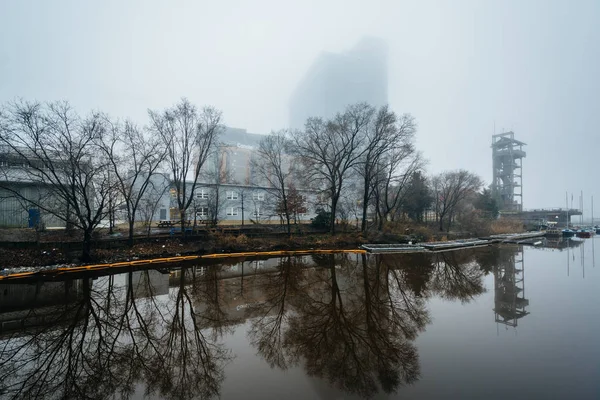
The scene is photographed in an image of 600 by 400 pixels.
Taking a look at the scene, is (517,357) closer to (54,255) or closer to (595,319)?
(595,319)

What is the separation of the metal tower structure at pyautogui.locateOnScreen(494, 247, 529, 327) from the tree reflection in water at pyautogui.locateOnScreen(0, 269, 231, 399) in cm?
750

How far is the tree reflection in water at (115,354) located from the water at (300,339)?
3 centimetres

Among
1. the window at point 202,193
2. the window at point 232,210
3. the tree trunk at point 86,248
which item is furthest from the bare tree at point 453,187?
the tree trunk at point 86,248

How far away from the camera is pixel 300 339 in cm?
569

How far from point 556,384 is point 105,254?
60.3 feet

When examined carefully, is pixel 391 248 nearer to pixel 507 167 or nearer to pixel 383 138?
pixel 383 138

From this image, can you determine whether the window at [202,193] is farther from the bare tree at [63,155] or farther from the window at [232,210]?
the bare tree at [63,155]

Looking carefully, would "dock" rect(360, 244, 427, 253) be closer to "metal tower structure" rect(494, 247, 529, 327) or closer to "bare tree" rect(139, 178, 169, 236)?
"metal tower structure" rect(494, 247, 529, 327)

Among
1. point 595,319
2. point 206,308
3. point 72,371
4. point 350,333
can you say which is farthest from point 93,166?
point 595,319

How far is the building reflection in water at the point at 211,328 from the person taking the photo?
425 cm

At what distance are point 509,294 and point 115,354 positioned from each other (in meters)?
11.9

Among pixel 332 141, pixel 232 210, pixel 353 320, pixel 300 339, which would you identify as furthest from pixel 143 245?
pixel 332 141

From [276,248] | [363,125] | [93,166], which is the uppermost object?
[363,125]

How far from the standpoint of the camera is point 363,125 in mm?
25875
